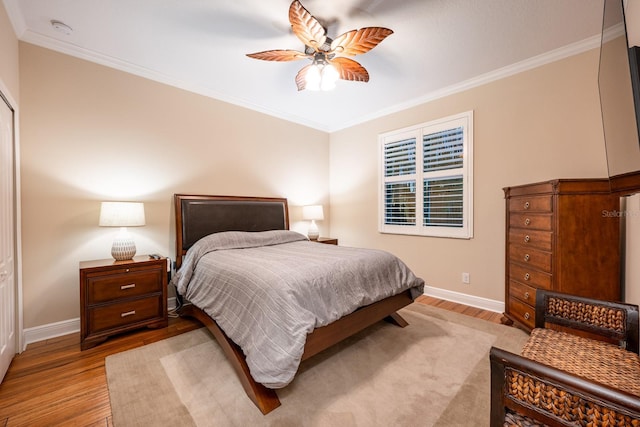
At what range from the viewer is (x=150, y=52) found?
104 inches

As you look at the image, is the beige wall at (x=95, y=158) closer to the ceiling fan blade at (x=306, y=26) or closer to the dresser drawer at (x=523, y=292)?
the ceiling fan blade at (x=306, y=26)

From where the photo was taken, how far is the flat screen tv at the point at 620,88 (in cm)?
93

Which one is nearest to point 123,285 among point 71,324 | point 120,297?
point 120,297

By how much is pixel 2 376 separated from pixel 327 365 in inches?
87.6

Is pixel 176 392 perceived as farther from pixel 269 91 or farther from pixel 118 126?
pixel 269 91

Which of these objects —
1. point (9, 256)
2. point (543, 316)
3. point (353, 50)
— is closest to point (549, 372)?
point (543, 316)

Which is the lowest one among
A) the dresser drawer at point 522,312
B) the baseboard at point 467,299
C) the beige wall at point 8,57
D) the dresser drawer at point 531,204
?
the baseboard at point 467,299

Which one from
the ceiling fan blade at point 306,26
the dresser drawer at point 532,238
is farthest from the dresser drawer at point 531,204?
the ceiling fan blade at point 306,26

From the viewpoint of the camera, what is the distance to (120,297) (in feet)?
7.82

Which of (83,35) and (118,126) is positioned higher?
(83,35)

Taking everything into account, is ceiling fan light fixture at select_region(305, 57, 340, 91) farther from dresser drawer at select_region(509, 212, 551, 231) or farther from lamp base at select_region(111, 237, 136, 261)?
lamp base at select_region(111, 237, 136, 261)

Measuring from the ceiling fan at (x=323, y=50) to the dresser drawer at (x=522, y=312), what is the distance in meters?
2.58

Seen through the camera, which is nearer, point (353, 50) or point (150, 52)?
point (353, 50)

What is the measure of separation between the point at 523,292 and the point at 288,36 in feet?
10.4
